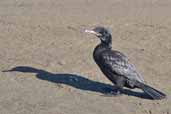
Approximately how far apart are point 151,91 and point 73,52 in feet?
8.97

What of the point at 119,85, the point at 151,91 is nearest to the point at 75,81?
the point at 119,85

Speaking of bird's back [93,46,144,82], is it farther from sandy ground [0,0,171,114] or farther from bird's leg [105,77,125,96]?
sandy ground [0,0,171,114]

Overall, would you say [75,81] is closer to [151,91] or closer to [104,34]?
[104,34]

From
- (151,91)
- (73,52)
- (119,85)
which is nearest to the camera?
(151,91)

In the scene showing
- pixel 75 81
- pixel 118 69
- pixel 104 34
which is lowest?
pixel 75 81

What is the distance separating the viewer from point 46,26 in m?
14.4

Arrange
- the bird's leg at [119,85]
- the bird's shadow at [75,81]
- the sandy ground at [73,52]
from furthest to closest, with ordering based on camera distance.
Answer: the bird's shadow at [75,81] < the bird's leg at [119,85] < the sandy ground at [73,52]

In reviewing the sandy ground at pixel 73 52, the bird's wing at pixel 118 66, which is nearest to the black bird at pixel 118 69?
the bird's wing at pixel 118 66

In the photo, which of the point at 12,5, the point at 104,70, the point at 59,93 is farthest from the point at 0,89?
the point at 12,5

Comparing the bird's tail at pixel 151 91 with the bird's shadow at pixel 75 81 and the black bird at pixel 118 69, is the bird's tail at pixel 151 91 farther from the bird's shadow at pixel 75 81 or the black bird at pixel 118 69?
the bird's shadow at pixel 75 81

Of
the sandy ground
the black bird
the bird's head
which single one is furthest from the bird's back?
the sandy ground

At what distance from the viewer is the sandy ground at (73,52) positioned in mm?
10156

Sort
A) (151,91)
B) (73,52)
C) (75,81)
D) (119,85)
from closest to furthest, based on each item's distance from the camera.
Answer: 1. (151,91)
2. (119,85)
3. (75,81)
4. (73,52)

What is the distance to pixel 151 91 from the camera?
33.4 feet
